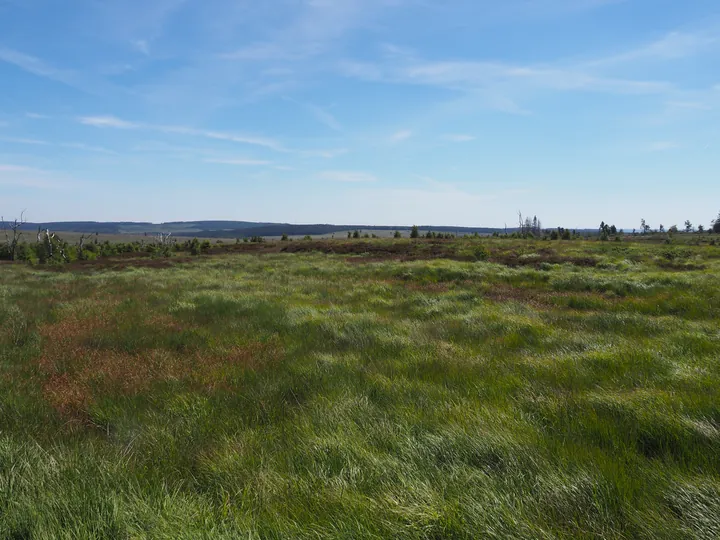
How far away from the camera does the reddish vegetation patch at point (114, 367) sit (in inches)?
179

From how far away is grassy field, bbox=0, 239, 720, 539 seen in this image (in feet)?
7.39

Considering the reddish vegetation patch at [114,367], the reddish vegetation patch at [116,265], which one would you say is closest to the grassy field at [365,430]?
the reddish vegetation patch at [114,367]

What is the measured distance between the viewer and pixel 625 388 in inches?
166

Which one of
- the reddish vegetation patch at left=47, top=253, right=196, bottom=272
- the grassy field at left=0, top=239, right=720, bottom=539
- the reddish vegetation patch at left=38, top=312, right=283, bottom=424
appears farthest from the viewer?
the reddish vegetation patch at left=47, top=253, right=196, bottom=272

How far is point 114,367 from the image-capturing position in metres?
5.57

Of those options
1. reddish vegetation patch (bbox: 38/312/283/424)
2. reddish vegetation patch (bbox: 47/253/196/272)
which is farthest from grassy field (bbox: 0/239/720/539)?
reddish vegetation patch (bbox: 47/253/196/272)

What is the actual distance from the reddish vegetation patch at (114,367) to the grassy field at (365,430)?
4 centimetres

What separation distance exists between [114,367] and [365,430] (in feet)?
14.5

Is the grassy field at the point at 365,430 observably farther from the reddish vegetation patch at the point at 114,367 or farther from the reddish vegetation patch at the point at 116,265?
the reddish vegetation patch at the point at 116,265

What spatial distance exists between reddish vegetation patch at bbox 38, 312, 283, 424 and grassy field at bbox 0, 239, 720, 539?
4cm

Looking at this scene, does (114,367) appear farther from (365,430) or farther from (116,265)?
(116,265)

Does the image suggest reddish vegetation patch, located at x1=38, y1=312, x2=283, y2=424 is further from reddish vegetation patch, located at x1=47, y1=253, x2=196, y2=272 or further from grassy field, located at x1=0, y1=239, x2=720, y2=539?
reddish vegetation patch, located at x1=47, y1=253, x2=196, y2=272

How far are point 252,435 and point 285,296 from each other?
9706 mm

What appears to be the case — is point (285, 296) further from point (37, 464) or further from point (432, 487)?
point (432, 487)
